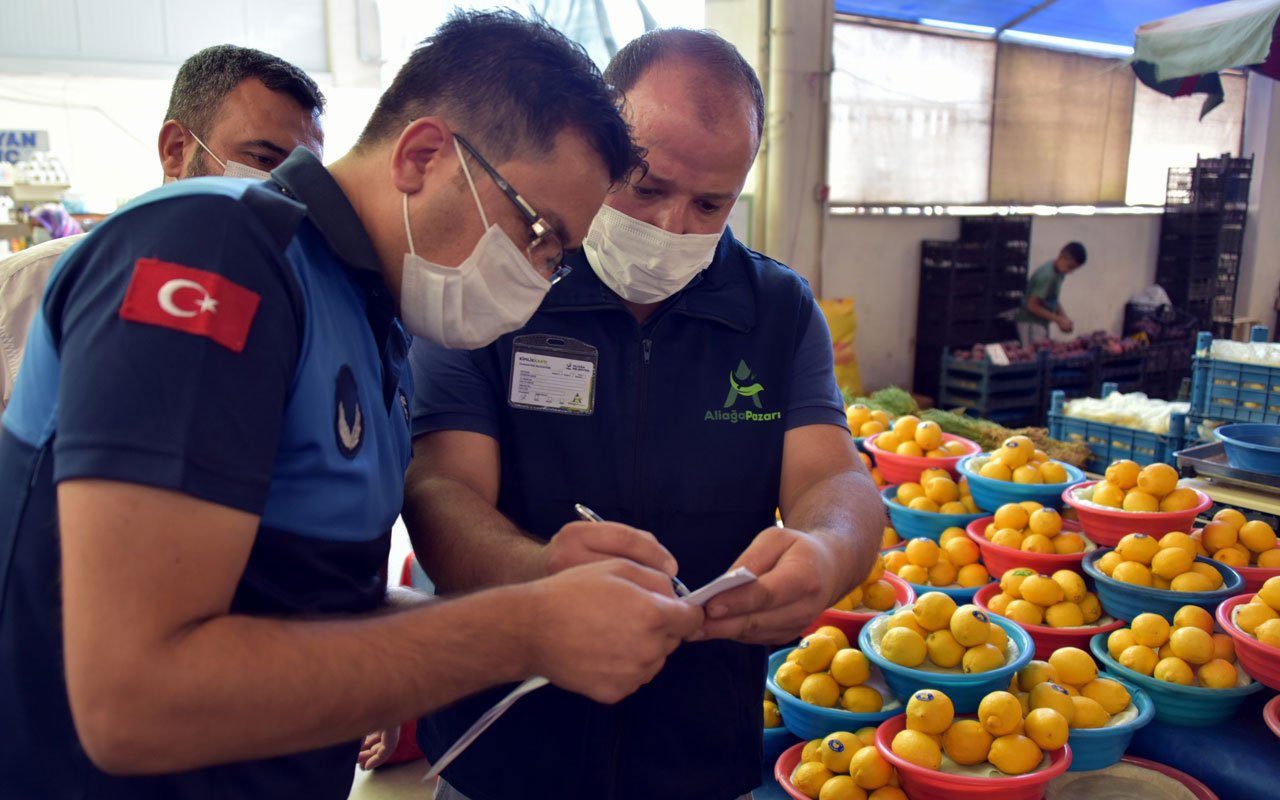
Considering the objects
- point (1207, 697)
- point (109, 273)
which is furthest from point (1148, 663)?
point (109, 273)

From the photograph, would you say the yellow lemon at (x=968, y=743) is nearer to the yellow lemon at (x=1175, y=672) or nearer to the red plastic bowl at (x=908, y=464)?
the yellow lemon at (x=1175, y=672)

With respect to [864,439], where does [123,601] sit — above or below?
above

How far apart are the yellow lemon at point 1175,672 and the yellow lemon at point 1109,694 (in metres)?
0.11

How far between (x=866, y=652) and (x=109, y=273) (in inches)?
80.2

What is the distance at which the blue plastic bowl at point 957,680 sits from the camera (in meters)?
2.13

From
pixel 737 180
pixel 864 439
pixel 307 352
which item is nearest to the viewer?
pixel 307 352

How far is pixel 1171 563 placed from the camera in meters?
2.52

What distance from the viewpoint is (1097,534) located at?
292 cm

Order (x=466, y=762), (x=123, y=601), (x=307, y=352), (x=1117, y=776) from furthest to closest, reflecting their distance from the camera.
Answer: (x=1117, y=776), (x=466, y=762), (x=307, y=352), (x=123, y=601)

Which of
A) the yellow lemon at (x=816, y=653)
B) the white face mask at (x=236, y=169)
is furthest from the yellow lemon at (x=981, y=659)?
the white face mask at (x=236, y=169)

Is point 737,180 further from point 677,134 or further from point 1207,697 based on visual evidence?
point 1207,697

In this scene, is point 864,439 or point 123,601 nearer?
point 123,601

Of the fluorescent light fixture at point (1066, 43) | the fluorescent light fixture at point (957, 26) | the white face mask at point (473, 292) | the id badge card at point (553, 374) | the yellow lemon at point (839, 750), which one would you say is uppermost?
the fluorescent light fixture at point (1066, 43)

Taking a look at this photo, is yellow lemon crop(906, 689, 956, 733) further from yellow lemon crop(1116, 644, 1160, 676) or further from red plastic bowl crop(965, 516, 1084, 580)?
red plastic bowl crop(965, 516, 1084, 580)
